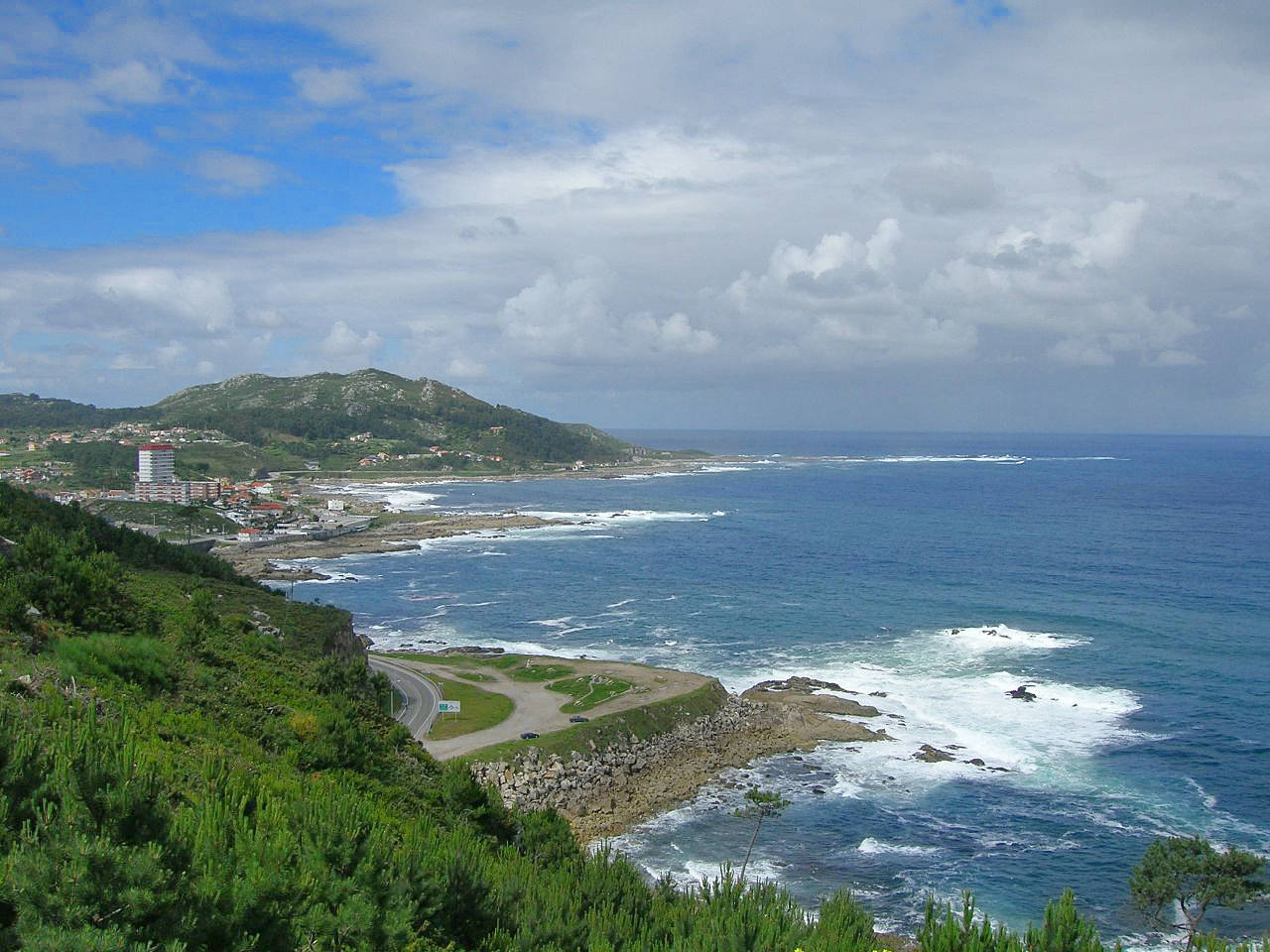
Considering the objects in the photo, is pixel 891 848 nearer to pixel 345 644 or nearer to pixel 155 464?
pixel 345 644

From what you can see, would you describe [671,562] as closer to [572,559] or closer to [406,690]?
[572,559]

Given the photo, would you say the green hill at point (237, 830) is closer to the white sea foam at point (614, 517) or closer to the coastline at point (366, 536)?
the coastline at point (366, 536)

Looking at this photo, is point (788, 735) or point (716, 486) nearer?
point (788, 735)

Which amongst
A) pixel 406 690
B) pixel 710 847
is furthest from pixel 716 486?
pixel 710 847

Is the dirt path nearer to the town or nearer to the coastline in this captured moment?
the coastline

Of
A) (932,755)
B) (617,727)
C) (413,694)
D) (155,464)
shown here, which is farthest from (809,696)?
(155,464)

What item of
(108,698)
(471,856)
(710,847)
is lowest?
(710,847)

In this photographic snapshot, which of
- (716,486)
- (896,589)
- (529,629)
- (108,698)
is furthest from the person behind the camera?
(716,486)
